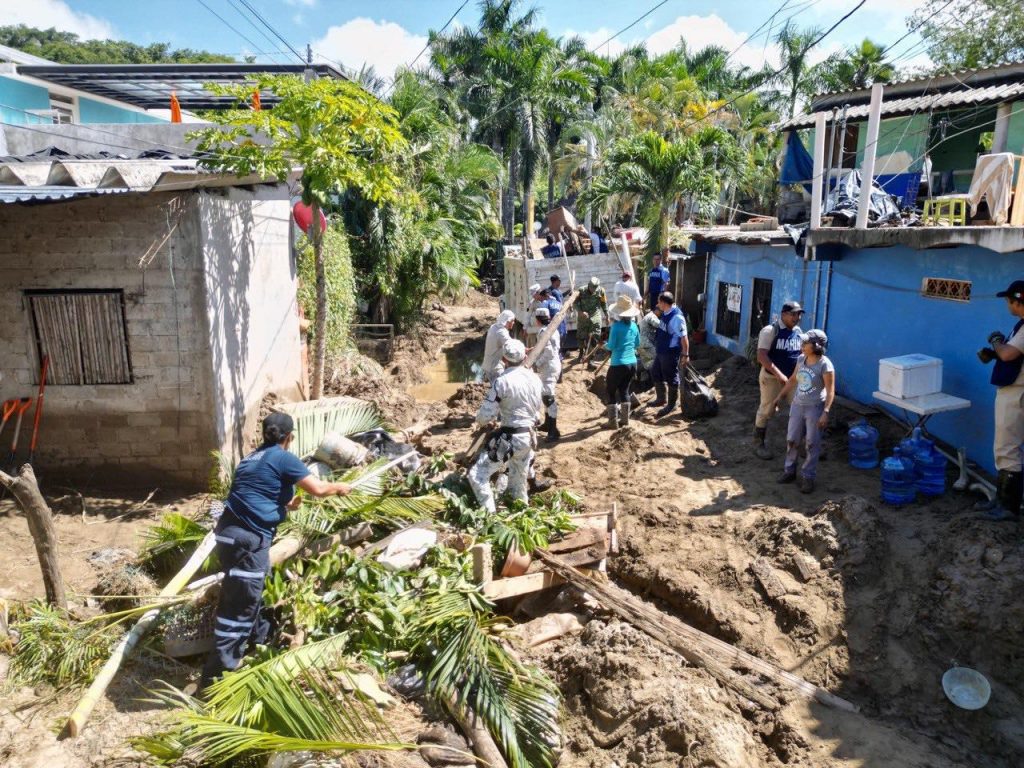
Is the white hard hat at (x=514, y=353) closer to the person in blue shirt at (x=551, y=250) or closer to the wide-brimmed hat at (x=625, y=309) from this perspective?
the wide-brimmed hat at (x=625, y=309)

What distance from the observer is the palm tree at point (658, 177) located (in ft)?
51.0

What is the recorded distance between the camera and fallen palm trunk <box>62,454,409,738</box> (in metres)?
4.29

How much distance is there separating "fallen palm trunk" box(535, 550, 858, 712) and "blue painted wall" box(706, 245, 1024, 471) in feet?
11.7

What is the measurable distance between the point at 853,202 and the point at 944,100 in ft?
7.20

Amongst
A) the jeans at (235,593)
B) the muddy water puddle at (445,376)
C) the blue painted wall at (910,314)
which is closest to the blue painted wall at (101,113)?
the muddy water puddle at (445,376)

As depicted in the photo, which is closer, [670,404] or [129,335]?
[129,335]

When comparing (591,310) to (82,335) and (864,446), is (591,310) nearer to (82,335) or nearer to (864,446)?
(864,446)

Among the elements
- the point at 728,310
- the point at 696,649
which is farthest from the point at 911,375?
the point at 728,310

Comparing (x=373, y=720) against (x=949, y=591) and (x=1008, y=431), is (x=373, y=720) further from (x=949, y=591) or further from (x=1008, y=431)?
(x=1008, y=431)

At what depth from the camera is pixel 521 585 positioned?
5910 mm

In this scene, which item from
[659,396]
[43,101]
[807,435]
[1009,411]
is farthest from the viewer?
[43,101]

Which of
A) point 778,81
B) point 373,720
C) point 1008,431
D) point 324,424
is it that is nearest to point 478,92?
point 778,81

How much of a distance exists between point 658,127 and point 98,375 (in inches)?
887

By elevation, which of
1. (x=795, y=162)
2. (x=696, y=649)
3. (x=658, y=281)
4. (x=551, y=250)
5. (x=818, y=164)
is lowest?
(x=696, y=649)
